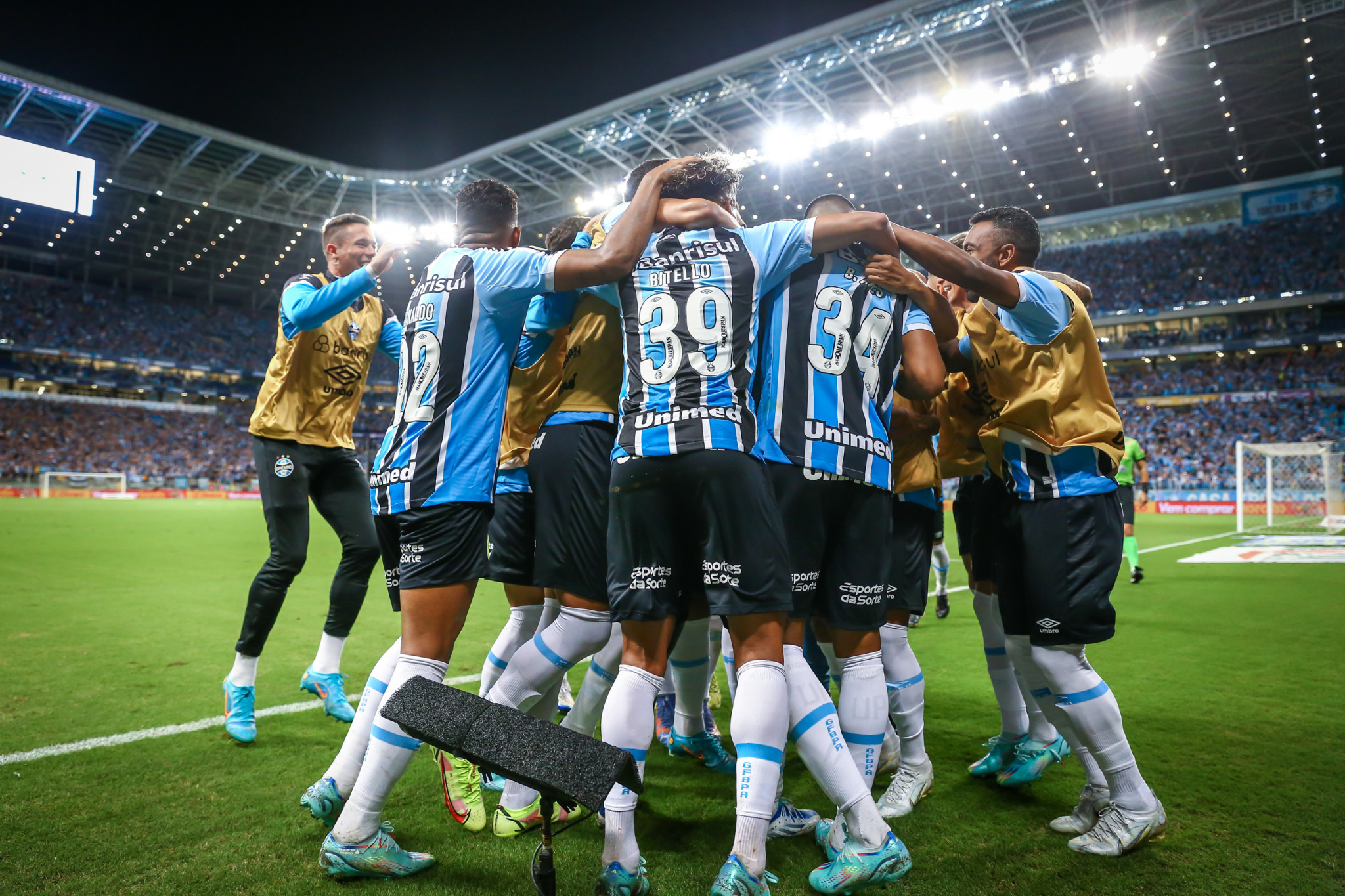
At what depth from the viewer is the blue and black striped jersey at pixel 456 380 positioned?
2.72m

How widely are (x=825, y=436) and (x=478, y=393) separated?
1277 mm

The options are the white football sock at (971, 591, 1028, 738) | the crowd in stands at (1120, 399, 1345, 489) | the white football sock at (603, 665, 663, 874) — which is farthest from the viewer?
the crowd in stands at (1120, 399, 1345, 489)

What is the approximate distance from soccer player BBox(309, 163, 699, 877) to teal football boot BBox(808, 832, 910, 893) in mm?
1287

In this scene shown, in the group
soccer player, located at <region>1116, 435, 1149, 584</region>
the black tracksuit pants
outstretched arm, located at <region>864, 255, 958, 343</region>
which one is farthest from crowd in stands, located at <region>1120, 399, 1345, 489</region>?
the black tracksuit pants

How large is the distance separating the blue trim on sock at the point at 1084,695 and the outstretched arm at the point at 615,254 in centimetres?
221

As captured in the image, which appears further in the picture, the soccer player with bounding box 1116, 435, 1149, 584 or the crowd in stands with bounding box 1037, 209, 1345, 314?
the crowd in stands with bounding box 1037, 209, 1345, 314

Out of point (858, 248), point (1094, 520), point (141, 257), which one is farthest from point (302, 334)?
point (141, 257)

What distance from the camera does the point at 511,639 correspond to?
354 centimetres

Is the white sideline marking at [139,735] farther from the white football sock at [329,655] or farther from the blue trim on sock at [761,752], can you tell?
the blue trim on sock at [761,752]

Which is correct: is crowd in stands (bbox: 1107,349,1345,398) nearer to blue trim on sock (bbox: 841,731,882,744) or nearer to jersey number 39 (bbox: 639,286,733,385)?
blue trim on sock (bbox: 841,731,882,744)

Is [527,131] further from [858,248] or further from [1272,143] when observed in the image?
[1272,143]

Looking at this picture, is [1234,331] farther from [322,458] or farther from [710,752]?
[322,458]

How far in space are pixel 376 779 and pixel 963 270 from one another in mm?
2656

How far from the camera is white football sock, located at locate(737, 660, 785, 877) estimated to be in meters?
2.25
